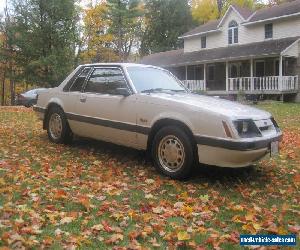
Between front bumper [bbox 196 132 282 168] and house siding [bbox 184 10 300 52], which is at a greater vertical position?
house siding [bbox 184 10 300 52]

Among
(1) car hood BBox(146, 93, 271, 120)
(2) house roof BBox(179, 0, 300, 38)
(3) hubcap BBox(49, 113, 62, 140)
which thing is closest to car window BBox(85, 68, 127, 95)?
(1) car hood BBox(146, 93, 271, 120)

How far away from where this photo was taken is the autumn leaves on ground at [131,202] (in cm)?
385

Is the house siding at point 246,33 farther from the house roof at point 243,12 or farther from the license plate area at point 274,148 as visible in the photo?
the license plate area at point 274,148

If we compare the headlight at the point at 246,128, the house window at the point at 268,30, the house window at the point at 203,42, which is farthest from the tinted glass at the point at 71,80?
the house window at the point at 203,42

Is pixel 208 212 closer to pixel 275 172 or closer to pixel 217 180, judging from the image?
pixel 217 180

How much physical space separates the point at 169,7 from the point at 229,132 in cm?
5020

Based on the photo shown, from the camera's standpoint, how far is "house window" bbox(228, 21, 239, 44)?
3300 cm

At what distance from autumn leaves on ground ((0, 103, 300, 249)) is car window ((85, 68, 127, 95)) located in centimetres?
123

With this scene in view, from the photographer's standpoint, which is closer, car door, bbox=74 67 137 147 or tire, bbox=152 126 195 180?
tire, bbox=152 126 195 180

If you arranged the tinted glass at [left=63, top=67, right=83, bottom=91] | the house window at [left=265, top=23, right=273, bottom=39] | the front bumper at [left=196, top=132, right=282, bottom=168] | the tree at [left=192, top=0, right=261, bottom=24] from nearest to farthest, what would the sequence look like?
the front bumper at [left=196, top=132, right=282, bottom=168]
the tinted glass at [left=63, top=67, right=83, bottom=91]
the house window at [left=265, top=23, right=273, bottom=39]
the tree at [left=192, top=0, right=261, bottom=24]

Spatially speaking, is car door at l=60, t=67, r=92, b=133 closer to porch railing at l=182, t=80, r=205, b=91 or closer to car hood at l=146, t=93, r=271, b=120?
car hood at l=146, t=93, r=271, b=120

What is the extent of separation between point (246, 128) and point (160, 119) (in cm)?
130

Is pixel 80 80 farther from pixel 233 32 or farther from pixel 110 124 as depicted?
pixel 233 32

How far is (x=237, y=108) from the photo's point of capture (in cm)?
584
